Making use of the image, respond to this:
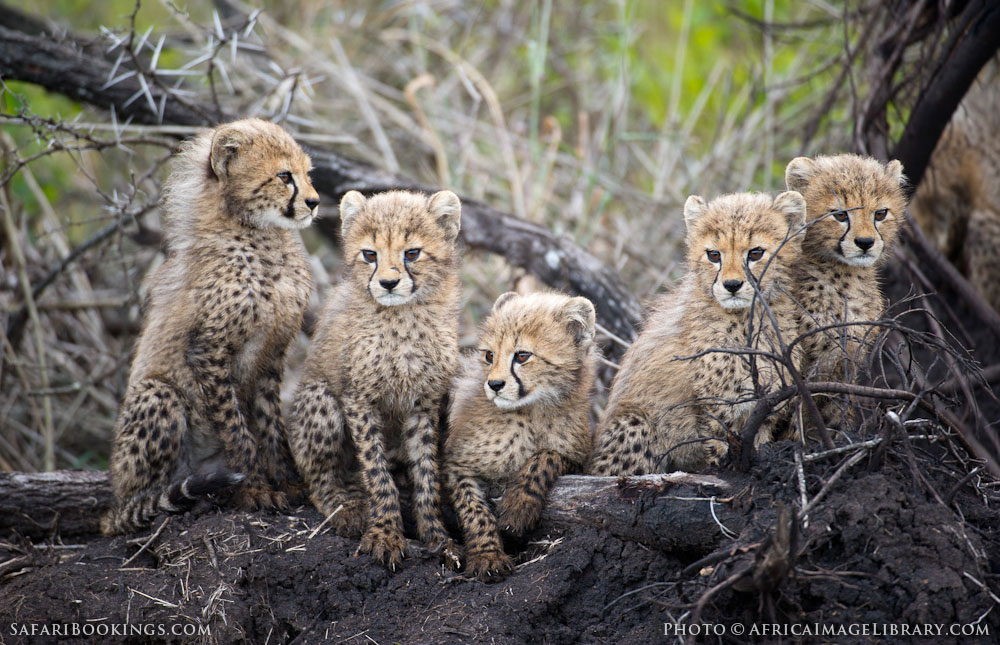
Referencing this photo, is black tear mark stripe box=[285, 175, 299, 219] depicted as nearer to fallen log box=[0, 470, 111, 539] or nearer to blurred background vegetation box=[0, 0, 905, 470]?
blurred background vegetation box=[0, 0, 905, 470]

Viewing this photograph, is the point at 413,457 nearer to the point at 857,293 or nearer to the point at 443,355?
the point at 443,355

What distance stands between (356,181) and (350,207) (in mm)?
1589

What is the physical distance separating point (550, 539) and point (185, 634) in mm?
1487

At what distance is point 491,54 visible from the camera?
30.4 feet

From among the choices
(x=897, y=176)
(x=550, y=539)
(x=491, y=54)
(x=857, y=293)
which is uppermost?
(x=491, y=54)

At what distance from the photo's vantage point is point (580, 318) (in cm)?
407

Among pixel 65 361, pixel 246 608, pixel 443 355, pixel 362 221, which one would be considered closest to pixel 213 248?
pixel 362 221

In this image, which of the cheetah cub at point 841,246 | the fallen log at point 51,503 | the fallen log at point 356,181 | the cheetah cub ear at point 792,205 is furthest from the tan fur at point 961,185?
the fallen log at point 51,503

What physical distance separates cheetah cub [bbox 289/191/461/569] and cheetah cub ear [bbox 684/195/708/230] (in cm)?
105

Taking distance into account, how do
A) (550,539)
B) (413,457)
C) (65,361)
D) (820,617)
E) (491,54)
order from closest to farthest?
(820,617), (550,539), (413,457), (65,361), (491,54)

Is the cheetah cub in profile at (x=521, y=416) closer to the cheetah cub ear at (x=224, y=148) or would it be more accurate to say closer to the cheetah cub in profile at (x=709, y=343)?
the cheetah cub in profile at (x=709, y=343)

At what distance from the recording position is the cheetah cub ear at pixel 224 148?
4043 mm

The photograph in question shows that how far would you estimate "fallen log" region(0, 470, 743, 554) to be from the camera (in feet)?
10.6

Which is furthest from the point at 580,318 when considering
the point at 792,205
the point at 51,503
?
the point at 51,503
